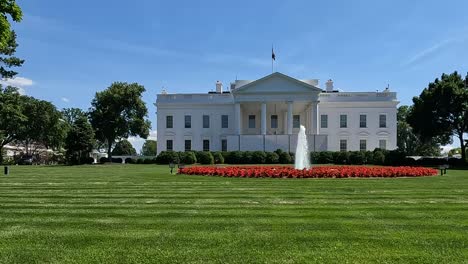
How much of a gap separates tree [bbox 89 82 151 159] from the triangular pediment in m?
16.1

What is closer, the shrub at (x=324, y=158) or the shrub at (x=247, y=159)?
the shrub at (x=247, y=159)

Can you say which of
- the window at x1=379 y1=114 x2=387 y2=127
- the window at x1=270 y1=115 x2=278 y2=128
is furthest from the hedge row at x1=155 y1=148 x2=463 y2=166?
the window at x1=270 y1=115 x2=278 y2=128

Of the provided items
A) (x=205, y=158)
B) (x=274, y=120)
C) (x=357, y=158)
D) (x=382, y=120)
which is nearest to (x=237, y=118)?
(x=274, y=120)

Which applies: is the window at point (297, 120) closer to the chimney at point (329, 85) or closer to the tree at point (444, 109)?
the chimney at point (329, 85)

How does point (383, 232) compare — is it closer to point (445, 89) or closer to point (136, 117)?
point (445, 89)

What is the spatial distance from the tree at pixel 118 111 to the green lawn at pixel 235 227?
49.0m

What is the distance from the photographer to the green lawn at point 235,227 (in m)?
6.98

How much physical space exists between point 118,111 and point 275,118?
865 inches

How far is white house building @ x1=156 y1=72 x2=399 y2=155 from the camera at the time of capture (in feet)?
180

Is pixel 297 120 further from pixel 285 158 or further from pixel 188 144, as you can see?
pixel 285 158

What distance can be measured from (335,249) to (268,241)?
1159 millimetres

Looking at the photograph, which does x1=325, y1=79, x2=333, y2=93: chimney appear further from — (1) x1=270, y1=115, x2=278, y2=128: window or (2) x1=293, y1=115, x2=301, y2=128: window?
(1) x1=270, y1=115, x2=278, y2=128: window

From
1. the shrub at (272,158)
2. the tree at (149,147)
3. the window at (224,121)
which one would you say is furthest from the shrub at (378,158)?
the tree at (149,147)

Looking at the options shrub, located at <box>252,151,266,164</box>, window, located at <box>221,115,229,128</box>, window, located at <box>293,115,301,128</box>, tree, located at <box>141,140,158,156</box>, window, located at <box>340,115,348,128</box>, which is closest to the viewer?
shrub, located at <box>252,151,266,164</box>
